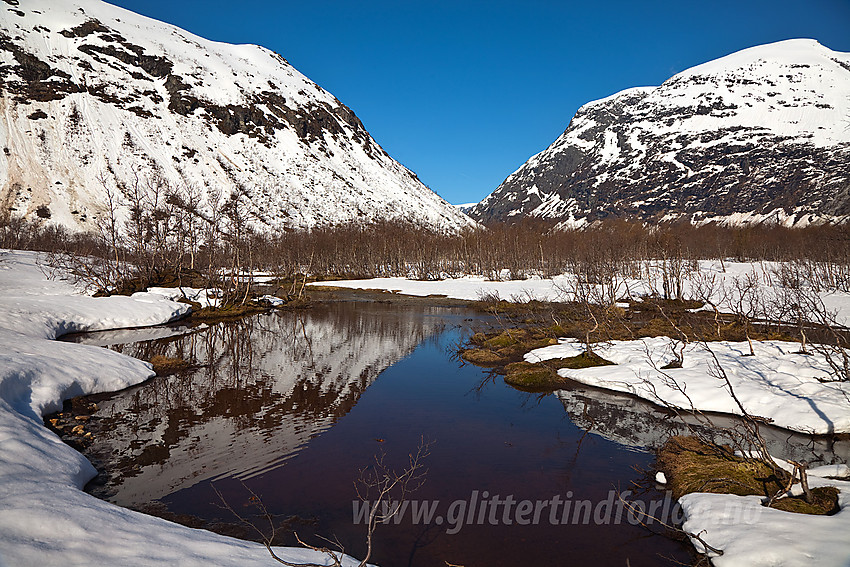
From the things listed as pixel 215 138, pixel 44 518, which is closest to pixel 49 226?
pixel 215 138

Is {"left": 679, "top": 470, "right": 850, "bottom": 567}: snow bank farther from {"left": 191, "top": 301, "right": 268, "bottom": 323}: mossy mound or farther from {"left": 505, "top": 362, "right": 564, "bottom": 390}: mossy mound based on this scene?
{"left": 191, "top": 301, "right": 268, "bottom": 323}: mossy mound

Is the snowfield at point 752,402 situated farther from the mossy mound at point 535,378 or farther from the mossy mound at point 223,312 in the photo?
the mossy mound at point 223,312

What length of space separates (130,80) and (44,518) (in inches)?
5194

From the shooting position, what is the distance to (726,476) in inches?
308

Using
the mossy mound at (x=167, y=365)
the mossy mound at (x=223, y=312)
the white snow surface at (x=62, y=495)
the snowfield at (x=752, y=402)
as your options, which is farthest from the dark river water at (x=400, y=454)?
the mossy mound at (x=223, y=312)

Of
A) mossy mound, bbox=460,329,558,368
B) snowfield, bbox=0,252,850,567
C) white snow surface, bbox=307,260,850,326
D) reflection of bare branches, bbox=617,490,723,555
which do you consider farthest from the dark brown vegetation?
reflection of bare branches, bbox=617,490,723,555

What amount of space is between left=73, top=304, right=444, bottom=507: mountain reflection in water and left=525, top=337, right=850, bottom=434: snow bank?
26.2ft

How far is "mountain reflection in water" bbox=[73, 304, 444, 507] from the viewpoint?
8766 millimetres

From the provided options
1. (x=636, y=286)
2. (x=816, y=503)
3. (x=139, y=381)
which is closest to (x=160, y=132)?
(x=636, y=286)

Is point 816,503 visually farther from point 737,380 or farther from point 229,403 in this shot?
point 229,403

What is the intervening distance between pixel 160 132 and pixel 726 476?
373 ft

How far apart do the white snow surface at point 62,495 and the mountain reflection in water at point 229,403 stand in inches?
33.2

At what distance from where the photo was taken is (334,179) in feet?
382

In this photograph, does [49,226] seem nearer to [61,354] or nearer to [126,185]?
[126,185]
